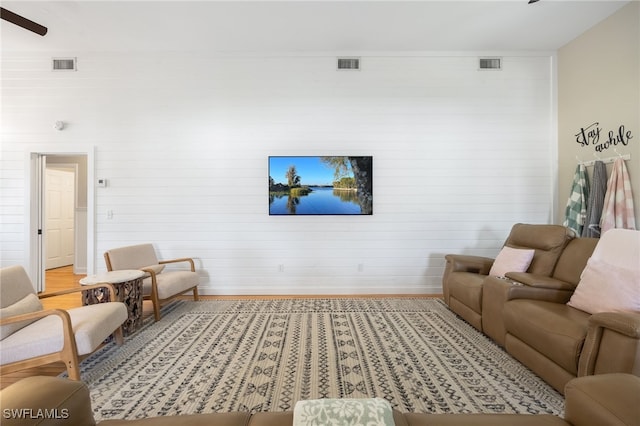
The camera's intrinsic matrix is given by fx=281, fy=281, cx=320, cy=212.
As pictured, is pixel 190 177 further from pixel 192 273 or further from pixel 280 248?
pixel 280 248

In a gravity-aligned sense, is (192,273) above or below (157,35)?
below

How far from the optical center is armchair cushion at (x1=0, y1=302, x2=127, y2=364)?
192 centimetres

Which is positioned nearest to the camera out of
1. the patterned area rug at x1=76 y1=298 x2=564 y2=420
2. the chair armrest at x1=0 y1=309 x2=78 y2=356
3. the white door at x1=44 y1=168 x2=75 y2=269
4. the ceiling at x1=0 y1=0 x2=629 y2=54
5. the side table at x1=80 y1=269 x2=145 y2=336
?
the patterned area rug at x1=76 y1=298 x2=564 y2=420

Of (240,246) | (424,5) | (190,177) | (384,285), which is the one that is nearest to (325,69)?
(424,5)

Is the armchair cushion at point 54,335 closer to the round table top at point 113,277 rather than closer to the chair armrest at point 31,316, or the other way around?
the chair armrest at point 31,316

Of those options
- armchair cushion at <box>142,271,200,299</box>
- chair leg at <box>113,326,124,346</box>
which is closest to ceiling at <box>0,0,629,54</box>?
armchair cushion at <box>142,271,200,299</box>

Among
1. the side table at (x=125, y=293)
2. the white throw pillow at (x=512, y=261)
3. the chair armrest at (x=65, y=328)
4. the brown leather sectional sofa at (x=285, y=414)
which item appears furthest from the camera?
the white throw pillow at (x=512, y=261)

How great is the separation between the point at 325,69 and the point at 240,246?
9.68ft

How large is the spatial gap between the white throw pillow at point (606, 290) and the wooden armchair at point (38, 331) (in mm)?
3725

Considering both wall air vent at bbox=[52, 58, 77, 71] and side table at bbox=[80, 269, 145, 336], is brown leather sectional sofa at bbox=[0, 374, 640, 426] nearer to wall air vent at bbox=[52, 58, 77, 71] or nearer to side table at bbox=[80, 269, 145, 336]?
side table at bbox=[80, 269, 145, 336]

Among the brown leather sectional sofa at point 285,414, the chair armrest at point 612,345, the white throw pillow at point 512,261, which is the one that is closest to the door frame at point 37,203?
the brown leather sectional sofa at point 285,414

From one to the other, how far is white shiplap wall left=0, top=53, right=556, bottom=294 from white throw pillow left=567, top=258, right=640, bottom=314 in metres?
2.04

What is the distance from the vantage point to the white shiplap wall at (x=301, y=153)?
4223mm

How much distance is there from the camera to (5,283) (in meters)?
2.17
